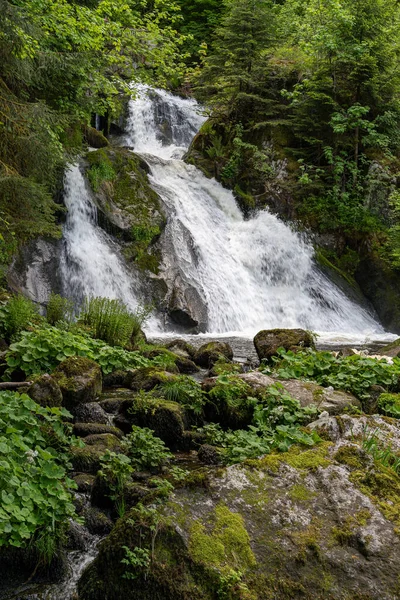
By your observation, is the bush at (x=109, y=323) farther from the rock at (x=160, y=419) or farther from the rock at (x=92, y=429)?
the rock at (x=92, y=429)

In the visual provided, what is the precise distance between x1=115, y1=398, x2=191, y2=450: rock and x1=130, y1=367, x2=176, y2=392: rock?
840mm

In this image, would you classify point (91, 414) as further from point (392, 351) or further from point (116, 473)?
point (392, 351)

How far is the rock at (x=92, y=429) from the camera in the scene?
193 inches

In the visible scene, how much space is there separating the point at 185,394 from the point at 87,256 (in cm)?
789

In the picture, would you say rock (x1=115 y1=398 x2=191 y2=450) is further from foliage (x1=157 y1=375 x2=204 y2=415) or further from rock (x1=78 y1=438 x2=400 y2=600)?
rock (x1=78 y1=438 x2=400 y2=600)

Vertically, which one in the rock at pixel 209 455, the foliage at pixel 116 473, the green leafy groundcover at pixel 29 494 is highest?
the green leafy groundcover at pixel 29 494

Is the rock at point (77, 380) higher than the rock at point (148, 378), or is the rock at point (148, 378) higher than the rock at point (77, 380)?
the rock at point (77, 380)

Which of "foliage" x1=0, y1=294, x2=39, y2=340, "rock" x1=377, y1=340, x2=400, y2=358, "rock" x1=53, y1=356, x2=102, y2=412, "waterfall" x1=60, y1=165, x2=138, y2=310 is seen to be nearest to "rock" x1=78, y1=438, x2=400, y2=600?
"rock" x1=53, y1=356, x2=102, y2=412

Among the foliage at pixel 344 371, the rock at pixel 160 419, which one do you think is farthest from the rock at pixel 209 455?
the foliage at pixel 344 371

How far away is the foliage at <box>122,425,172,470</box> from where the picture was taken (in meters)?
4.38

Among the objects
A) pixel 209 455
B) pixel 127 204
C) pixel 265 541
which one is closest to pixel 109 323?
pixel 209 455

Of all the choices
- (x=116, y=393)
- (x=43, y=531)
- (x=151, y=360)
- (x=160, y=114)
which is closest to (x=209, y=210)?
(x=160, y=114)

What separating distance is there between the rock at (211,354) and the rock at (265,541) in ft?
18.0

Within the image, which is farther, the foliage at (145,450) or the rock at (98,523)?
the foliage at (145,450)
